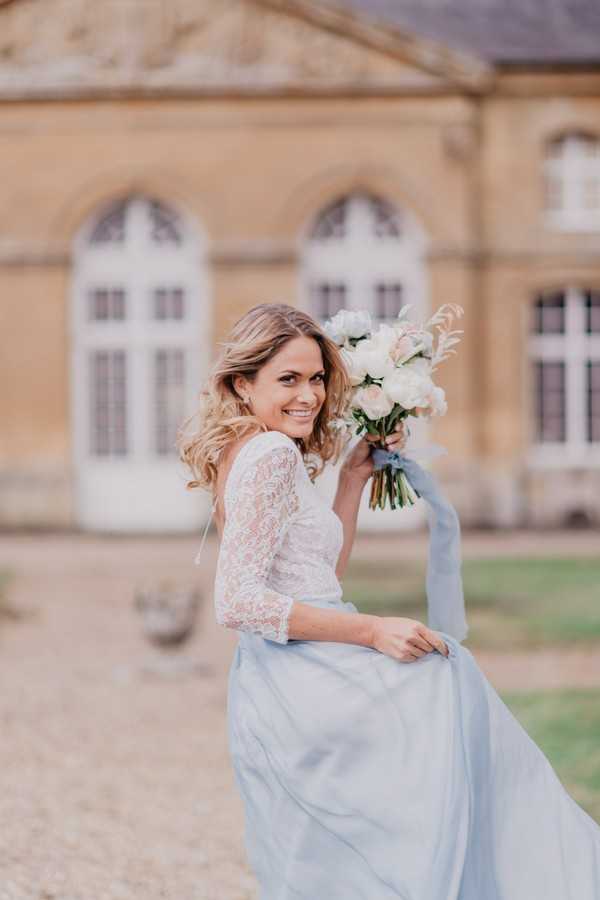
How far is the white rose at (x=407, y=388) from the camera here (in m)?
3.26

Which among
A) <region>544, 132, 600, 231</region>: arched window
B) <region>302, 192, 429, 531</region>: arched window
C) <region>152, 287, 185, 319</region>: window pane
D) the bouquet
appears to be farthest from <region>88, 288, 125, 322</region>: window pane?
the bouquet

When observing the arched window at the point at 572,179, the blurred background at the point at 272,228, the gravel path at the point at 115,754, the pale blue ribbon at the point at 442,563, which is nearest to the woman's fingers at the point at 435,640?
the pale blue ribbon at the point at 442,563

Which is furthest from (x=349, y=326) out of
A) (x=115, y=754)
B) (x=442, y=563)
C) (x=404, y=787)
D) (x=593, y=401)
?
(x=593, y=401)

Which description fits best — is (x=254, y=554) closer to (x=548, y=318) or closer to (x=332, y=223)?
(x=332, y=223)

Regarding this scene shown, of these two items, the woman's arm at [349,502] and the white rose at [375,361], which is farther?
the woman's arm at [349,502]

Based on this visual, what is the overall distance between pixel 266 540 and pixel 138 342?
635 inches

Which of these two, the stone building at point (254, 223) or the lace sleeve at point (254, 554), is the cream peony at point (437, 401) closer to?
the lace sleeve at point (254, 554)

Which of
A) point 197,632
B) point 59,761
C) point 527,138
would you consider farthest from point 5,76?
point 59,761

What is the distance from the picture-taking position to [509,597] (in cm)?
1195

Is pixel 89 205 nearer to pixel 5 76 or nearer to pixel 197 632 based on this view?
pixel 5 76

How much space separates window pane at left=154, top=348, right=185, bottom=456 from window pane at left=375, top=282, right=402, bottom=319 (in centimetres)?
247

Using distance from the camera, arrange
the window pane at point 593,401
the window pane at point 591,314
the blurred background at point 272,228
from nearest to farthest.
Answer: the blurred background at point 272,228 < the window pane at point 591,314 < the window pane at point 593,401

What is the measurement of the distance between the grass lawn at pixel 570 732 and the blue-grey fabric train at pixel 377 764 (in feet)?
7.98

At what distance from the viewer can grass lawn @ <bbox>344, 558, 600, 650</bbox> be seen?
10.0 meters
